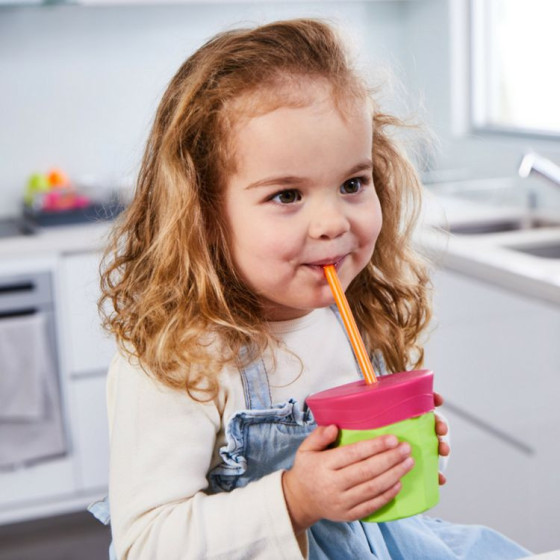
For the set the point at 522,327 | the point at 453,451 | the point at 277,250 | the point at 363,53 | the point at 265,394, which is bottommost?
the point at 453,451

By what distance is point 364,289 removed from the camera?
45.2 inches

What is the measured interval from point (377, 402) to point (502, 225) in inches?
82.0

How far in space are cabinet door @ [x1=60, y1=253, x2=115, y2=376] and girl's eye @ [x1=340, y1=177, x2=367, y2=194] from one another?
5.99 feet

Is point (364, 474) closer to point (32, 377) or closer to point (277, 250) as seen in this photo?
point (277, 250)

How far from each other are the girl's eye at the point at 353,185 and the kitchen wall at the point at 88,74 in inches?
89.4

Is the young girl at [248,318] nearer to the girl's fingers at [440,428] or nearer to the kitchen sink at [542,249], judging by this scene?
the girl's fingers at [440,428]

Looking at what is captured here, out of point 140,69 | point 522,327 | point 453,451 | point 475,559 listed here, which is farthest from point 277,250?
point 140,69

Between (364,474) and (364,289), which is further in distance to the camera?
(364,289)

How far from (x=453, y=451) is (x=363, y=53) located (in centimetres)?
140

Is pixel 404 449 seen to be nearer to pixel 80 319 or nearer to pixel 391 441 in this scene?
pixel 391 441

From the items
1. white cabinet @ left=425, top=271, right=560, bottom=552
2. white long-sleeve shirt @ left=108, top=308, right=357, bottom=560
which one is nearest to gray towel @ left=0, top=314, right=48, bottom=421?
white cabinet @ left=425, top=271, right=560, bottom=552

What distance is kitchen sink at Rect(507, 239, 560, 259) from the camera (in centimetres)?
238

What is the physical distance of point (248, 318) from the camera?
986mm

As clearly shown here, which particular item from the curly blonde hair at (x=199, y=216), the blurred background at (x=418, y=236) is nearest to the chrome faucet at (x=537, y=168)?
the blurred background at (x=418, y=236)
